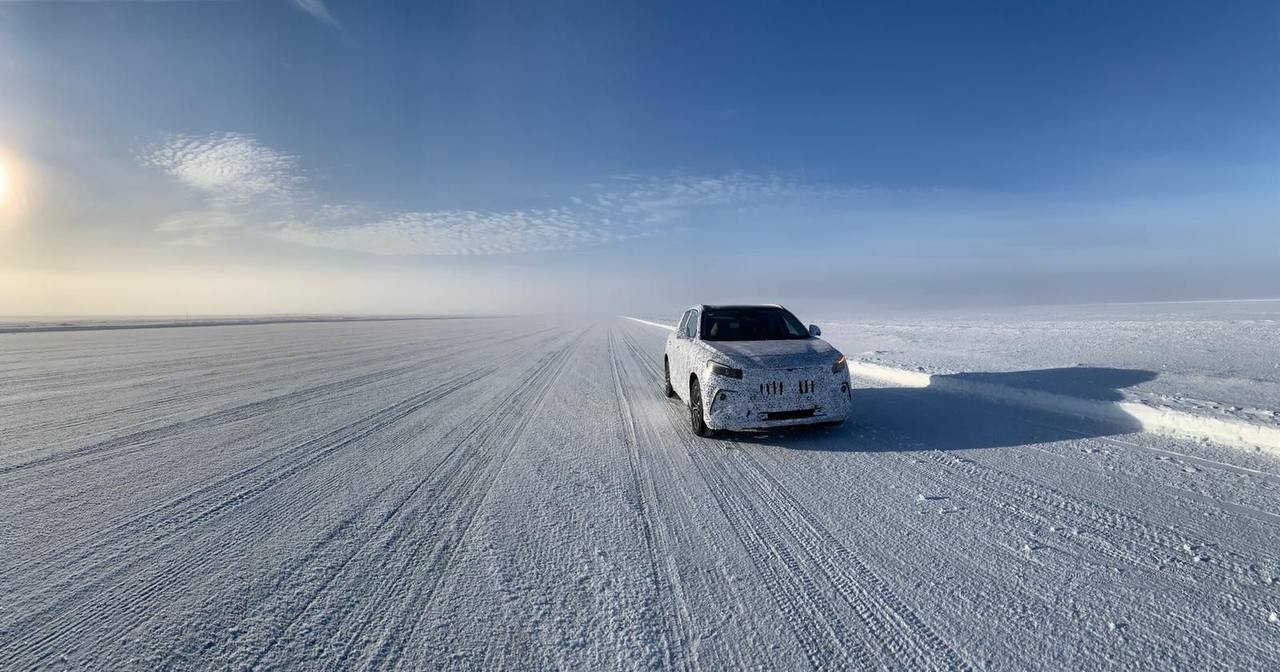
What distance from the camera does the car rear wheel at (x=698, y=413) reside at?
6086 millimetres

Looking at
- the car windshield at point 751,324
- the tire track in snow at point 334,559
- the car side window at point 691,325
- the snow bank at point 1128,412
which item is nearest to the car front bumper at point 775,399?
the car windshield at point 751,324

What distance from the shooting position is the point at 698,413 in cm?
617

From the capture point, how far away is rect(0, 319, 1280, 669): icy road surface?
7.74ft

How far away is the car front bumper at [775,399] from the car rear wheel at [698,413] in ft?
0.88

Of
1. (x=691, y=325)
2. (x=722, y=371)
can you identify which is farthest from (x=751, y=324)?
(x=722, y=371)

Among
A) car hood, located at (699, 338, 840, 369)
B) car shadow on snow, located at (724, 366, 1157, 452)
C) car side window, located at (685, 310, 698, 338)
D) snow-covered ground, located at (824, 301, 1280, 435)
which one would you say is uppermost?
car side window, located at (685, 310, 698, 338)

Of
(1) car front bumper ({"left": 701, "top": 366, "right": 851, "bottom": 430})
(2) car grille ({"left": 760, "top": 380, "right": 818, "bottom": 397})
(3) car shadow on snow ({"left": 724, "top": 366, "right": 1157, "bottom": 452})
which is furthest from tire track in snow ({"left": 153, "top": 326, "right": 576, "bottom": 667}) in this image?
(3) car shadow on snow ({"left": 724, "top": 366, "right": 1157, "bottom": 452})

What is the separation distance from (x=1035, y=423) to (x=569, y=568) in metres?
5.90

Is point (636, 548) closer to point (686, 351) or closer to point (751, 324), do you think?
point (686, 351)

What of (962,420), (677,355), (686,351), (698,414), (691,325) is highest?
(691,325)

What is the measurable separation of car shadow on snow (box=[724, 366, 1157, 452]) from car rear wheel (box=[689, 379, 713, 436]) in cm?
35

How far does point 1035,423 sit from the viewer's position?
20.5 feet

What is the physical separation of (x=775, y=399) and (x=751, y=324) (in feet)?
7.04

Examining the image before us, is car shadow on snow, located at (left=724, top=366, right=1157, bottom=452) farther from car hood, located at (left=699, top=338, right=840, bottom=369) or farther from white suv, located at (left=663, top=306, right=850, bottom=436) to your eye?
car hood, located at (left=699, top=338, right=840, bottom=369)
